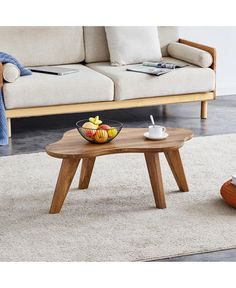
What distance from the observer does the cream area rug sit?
221 cm

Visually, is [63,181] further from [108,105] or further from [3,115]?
[108,105]

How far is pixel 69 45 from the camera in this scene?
4.53m

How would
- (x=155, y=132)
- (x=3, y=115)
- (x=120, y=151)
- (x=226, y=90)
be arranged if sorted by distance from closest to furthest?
(x=120, y=151) → (x=155, y=132) → (x=3, y=115) → (x=226, y=90)

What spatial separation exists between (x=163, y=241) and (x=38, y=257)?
521 mm

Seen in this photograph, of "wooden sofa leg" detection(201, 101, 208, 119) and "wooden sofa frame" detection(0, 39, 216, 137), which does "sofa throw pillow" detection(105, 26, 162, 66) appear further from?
"wooden sofa leg" detection(201, 101, 208, 119)

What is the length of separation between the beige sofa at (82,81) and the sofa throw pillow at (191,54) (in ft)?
0.16

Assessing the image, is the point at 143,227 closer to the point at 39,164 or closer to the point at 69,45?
the point at 39,164

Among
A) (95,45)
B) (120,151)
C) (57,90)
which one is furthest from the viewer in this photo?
(95,45)

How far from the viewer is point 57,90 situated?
3.96 meters

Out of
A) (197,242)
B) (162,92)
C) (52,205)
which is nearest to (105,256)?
(197,242)

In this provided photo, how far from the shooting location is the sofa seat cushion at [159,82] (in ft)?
13.6

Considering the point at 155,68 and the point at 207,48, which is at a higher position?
the point at 207,48

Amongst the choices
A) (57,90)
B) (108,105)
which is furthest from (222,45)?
(57,90)

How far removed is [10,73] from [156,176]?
1658 mm
